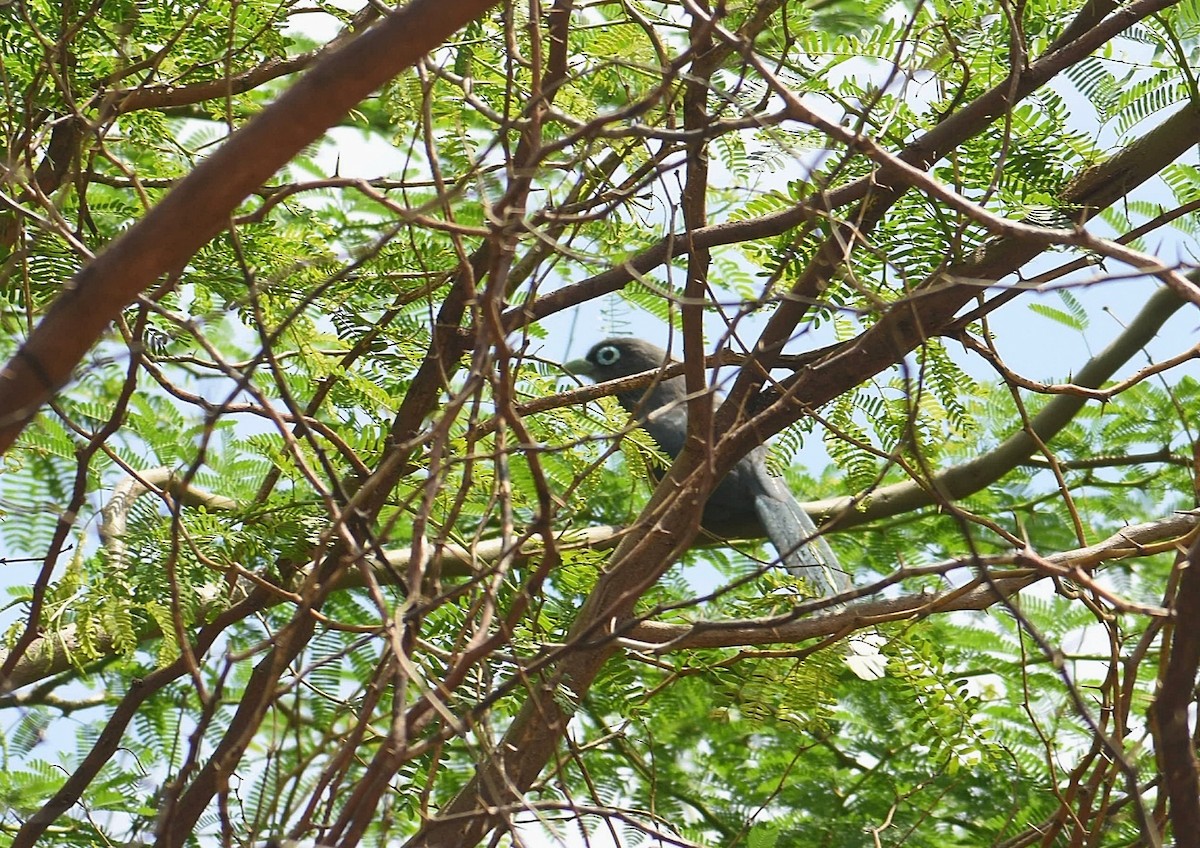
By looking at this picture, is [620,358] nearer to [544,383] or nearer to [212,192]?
[544,383]

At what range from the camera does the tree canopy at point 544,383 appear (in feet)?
5.96

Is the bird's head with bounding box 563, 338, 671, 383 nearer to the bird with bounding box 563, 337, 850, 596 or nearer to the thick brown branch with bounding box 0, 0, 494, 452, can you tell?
the bird with bounding box 563, 337, 850, 596

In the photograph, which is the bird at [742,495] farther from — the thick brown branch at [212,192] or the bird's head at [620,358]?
the thick brown branch at [212,192]

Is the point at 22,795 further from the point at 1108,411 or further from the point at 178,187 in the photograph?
the point at 1108,411

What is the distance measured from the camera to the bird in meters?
4.20

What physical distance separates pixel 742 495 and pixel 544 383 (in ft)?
7.86

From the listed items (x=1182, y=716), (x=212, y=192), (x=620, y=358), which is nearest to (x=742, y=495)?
(x=620, y=358)

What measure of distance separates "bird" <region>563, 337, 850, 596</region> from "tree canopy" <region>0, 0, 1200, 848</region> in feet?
1.06

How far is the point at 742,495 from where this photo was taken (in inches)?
226

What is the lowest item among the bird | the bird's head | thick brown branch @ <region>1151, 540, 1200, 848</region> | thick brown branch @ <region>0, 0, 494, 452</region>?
thick brown branch @ <region>1151, 540, 1200, 848</region>

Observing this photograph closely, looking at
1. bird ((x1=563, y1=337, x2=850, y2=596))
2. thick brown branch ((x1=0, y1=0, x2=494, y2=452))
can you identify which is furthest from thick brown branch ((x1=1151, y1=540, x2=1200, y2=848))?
bird ((x1=563, y1=337, x2=850, y2=596))

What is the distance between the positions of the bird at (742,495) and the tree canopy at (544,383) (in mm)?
323

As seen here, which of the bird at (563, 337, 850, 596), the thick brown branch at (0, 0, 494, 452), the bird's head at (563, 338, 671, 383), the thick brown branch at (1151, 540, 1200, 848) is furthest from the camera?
the bird's head at (563, 338, 671, 383)

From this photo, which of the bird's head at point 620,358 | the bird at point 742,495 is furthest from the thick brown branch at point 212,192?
the bird's head at point 620,358
